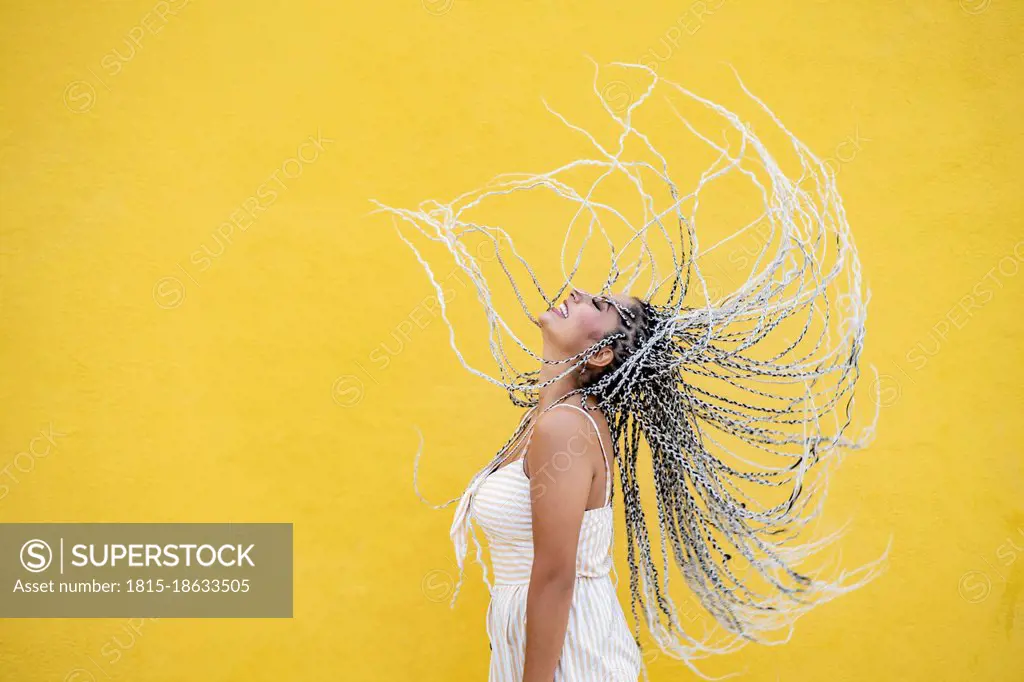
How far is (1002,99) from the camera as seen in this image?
3.75 m

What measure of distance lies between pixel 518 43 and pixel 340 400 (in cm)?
141

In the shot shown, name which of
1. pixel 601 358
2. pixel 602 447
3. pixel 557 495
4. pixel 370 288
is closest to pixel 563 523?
pixel 557 495

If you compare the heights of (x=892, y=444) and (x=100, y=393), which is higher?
(x=100, y=393)

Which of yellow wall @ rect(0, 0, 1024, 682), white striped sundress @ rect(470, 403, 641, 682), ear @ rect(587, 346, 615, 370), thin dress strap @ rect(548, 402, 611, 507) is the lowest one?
white striped sundress @ rect(470, 403, 641, 682)

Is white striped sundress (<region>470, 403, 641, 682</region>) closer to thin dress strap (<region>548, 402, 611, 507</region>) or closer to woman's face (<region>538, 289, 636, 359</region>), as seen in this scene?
thin dress strap (<region>548, 402, 611, 507</region>)

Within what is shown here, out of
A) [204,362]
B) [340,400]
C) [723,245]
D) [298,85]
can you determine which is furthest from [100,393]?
[723,245]

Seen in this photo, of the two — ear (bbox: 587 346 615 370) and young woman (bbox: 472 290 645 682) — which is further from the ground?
ear (bbox: 587 346 615 370)

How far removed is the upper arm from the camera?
235cm

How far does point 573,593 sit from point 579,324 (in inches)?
25.7

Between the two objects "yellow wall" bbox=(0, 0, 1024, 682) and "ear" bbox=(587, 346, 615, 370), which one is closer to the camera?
"ear" bbox=(587, 346, 615, 370)

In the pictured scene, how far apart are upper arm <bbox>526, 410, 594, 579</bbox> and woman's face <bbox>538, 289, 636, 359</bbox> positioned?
0.27 meters

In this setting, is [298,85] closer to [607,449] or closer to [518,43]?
[518,43]

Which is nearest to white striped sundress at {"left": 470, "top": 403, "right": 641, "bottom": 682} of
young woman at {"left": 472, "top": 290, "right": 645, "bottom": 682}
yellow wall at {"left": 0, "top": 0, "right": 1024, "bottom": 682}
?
young woman at {"left": 472, "top": 290, "right": 645, "bottom": 682}

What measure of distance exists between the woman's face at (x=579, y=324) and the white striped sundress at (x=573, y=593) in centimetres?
21
